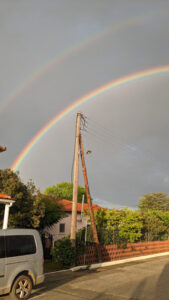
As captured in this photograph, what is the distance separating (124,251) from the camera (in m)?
20.0

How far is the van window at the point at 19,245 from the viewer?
827cm

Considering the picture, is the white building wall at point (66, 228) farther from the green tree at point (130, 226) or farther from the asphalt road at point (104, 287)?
the asphalt road at point (104, 287)

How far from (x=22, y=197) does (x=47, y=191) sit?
61.0 m

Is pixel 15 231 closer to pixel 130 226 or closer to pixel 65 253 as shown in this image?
pixel 65 253

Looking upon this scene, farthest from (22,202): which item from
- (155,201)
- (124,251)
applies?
(155,201)

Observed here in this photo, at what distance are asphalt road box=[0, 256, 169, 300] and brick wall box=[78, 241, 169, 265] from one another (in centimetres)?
268

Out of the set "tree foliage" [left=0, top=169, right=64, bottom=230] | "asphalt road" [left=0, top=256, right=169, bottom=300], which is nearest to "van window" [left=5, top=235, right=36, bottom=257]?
"asphalt road" [left=0, top=256, right=169, bottom=300]

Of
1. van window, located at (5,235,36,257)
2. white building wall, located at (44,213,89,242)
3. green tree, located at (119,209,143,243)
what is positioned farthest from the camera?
white building wall, located at (44,213,89,242)

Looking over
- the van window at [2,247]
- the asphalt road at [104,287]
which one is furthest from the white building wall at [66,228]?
the van window at [2,247]

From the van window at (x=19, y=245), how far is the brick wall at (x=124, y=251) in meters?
7.62

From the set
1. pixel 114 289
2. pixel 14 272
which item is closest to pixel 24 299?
pixel 14 272

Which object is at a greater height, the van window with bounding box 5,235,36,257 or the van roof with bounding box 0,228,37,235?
the van roof with bounding box 0,228,37,235

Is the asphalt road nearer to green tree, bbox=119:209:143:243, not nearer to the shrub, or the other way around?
the shrub

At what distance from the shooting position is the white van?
790cm
